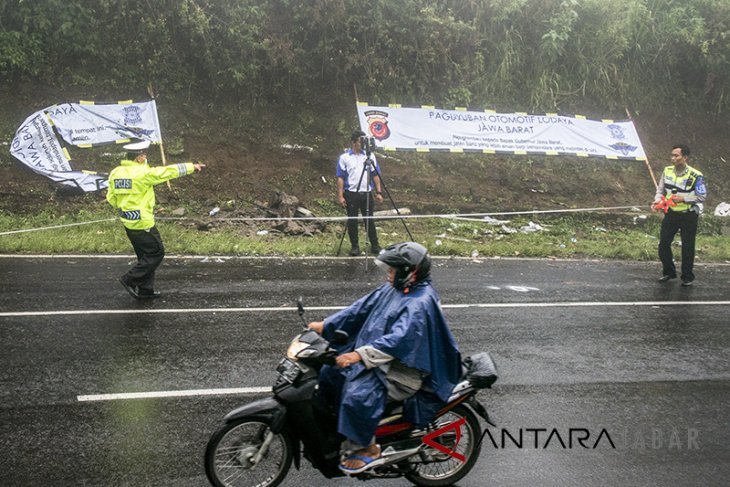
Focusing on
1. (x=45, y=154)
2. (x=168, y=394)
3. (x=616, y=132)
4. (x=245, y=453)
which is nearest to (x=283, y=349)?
(x=168, y=394)

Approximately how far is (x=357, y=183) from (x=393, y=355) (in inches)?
317

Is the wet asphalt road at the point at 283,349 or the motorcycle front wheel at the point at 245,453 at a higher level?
the motorcycle front wheel at the point at 245,453

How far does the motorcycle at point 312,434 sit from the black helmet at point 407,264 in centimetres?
54

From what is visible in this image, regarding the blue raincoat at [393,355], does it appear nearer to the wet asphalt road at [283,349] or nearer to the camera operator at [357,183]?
the wet asphalt road at [283,349]

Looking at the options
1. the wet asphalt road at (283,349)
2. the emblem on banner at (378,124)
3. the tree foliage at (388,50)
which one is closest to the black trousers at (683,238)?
the wet asphalt road at (283,349)

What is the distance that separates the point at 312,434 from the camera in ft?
12.7

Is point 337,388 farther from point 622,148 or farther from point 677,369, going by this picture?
point 622,148

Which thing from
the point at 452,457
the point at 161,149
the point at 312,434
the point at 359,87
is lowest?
the point at 452,457

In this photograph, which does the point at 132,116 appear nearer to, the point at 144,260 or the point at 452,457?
the point at 144,260

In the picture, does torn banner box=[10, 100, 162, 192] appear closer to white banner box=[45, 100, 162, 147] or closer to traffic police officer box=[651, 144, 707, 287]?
white banner box=[45, 100, 162, 147]

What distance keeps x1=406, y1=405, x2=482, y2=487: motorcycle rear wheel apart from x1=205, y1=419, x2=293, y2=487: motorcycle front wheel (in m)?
0.88

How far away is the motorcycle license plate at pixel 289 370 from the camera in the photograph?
3.81m

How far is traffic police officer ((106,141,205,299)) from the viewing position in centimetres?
808

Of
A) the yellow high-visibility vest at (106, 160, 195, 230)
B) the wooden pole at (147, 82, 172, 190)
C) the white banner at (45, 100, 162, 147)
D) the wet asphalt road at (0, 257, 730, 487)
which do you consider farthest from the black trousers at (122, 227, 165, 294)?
the white banner at (45, 100, 162, 147)
